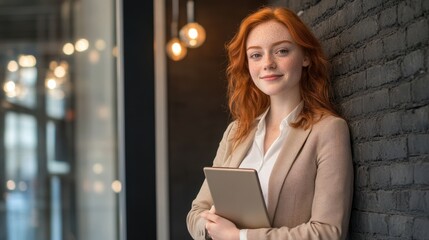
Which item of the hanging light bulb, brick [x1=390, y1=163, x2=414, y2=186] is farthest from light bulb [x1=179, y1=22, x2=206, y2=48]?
brick [x1=390, y1=163, x2=414, y2=186]

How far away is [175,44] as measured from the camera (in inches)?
271

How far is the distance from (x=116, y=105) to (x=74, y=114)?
0.24 metres

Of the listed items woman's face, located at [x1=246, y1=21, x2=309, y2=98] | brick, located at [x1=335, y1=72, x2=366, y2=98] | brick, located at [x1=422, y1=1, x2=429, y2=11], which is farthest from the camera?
woman's face, located at [x1=246, y1=21, x2=309, y2=98]

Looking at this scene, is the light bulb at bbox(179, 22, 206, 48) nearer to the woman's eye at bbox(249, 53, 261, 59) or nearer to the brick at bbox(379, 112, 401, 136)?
the woman's eye at bbox(249, 53, 261, 59)

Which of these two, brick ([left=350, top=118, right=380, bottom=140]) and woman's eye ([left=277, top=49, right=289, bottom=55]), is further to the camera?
→ woman's eye ([left=277, top=49, right=289, bottom=55])

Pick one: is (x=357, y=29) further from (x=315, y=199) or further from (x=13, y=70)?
(x=13, y=70)

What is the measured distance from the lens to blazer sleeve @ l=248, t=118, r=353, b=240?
260 centimetres

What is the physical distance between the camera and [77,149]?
15.0 feet

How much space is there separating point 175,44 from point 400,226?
15.1 feet

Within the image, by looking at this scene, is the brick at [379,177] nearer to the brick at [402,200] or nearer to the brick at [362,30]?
the brick at [402,200]

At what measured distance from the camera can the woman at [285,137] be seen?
8.67 ft

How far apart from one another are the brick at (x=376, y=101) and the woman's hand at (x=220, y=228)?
58cm

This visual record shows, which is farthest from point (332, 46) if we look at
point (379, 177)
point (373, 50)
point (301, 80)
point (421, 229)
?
point (421, 229)

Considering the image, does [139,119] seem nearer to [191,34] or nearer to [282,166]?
[282,166]
